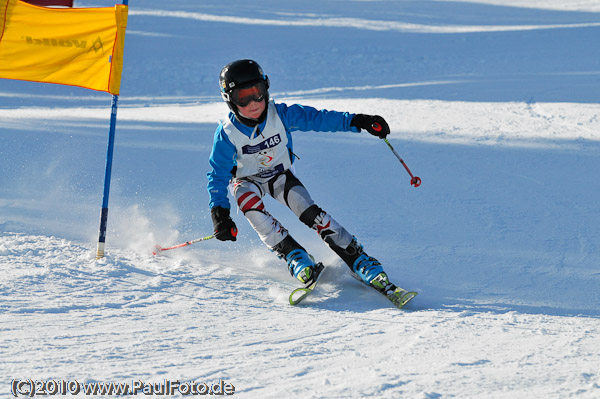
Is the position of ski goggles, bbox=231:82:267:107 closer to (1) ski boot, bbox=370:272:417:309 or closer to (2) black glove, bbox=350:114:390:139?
(2) black glove, bbox=350:114:390:139

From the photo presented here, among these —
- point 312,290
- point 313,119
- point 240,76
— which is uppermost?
point 240,76

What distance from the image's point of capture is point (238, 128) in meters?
4.37

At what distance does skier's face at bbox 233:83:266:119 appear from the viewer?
4.25 meters

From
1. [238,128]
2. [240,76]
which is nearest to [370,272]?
[238,128]

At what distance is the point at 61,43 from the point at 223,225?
1.79m

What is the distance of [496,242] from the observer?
16.4 feet

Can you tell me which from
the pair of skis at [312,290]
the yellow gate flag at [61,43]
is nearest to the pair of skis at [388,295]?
the pair of skis at [312,290]

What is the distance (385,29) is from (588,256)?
1512cm

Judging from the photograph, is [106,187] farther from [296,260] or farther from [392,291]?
[392,291]

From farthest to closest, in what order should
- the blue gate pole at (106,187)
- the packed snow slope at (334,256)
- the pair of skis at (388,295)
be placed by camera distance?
the blue gate pole at (106,187), the pair of skis at (388,295), the packed snow slope at (334,256)

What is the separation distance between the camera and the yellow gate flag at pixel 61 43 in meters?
4.61

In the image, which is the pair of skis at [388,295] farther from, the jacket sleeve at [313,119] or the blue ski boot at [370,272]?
the jacket sleeve at [313,119]

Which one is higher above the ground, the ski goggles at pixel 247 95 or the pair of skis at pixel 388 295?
the ski goggles at pixel 247 95

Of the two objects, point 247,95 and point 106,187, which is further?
point 106,187
